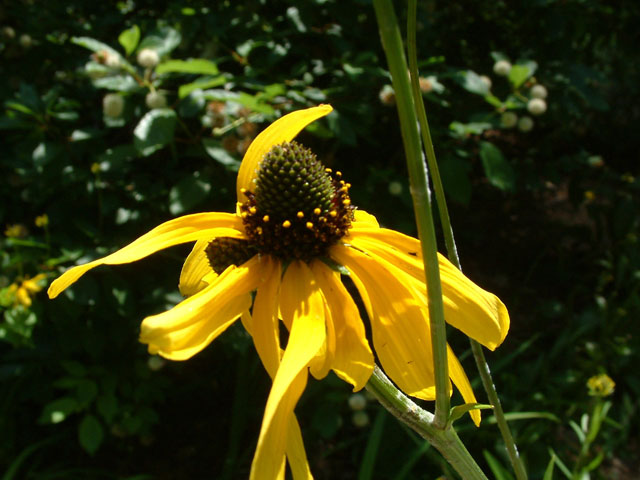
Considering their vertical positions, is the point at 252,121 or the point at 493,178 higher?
the point at 252,121

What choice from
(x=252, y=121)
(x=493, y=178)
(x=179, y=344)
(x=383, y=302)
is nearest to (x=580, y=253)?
(x=493, y=178)

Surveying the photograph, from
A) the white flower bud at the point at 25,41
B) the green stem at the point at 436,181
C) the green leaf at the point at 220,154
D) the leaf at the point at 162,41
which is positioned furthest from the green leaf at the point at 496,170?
the white flower bud at the point at 25,41

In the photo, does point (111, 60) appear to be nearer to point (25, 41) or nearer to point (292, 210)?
point (25, 41)

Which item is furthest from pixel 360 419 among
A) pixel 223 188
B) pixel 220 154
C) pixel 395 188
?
pixel 220 154

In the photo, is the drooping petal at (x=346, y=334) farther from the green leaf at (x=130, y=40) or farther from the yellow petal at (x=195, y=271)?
the green leaf at (x=130, y=40)

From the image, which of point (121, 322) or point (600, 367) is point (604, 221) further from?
point (121, 322)

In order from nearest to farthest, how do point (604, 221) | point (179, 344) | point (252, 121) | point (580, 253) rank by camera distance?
1. point (179, 344)
2. point (252, 121)
3. point (580, 253)
4. point (604, 221)
